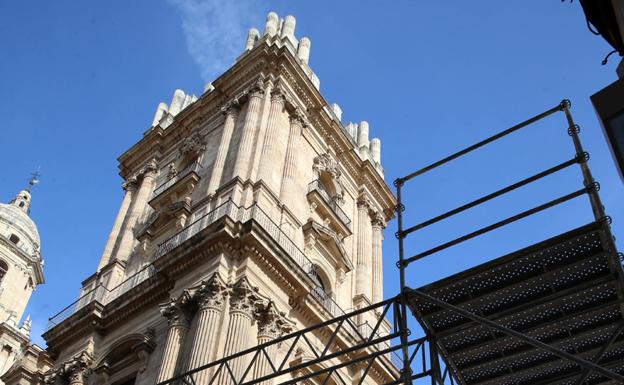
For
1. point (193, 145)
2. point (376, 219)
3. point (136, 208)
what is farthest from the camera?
point (376, 219)

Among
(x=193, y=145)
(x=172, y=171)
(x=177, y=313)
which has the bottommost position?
(x=177, y=313)

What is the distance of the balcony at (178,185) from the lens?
2888 cm

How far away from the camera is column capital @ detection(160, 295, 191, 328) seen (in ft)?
71.3

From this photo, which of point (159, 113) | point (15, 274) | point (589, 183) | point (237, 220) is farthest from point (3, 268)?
point (589, 183)

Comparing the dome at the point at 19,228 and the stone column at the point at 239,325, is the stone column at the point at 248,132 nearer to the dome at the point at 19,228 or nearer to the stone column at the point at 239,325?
→ the stone column at the point at 239,325

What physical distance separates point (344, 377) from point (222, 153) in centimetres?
937

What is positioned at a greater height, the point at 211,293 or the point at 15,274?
the point at 15,274

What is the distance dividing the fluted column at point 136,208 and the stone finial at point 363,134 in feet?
34.3

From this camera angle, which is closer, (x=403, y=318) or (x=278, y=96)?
(x=403, y=318)

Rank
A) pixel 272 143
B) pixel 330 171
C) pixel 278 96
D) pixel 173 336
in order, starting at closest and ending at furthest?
1. pixel 173 336
2. pixel 272 143
3. pixel 278 96
4. pixel 330 171

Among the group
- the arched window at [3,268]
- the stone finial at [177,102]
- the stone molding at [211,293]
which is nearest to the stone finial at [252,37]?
the stone finial at [177,102]

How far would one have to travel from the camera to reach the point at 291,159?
2864cm

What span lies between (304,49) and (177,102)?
7143mm

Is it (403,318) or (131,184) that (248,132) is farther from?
(403,318)
